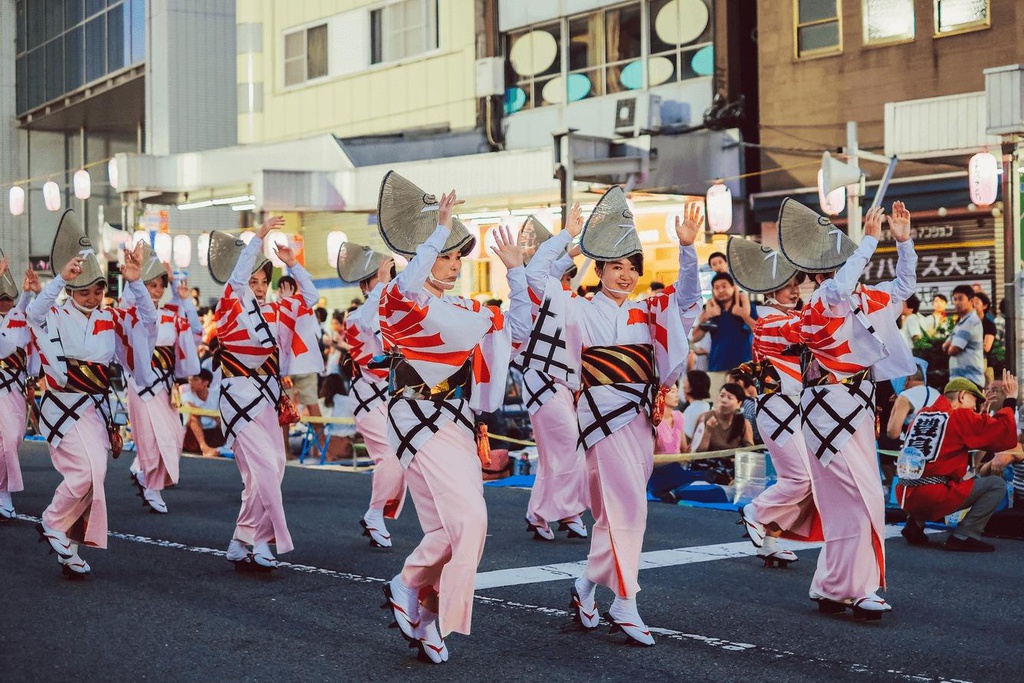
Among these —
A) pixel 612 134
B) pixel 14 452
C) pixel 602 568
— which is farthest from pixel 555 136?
pixel 602 568

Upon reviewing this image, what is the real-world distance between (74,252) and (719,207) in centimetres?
1099

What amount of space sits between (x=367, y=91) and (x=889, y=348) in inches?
810

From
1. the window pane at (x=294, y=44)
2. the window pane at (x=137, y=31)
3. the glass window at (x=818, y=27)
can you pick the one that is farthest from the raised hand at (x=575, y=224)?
the window pane at (x=137, y=31)

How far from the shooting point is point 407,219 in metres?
6.29

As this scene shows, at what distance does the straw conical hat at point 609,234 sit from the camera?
265 inches

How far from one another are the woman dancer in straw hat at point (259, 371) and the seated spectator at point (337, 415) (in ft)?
20.3

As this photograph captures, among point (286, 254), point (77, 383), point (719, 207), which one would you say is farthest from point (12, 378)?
point (719, 207)

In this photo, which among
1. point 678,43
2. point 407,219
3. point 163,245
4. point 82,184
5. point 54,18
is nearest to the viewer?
point 407,219

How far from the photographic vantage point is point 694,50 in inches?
838

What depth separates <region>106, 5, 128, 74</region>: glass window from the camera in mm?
32438

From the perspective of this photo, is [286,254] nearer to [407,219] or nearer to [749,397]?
[407,219]

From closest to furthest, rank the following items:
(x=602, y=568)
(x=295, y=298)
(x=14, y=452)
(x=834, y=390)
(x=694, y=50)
Result: 1. (x=602, y=568)
2. (x=834, y=390)
3. (x=295, y=298)
4. (x=14, y=452)
5. (x=694, y=50)

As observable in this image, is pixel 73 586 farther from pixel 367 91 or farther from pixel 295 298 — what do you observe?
pixel 367 91

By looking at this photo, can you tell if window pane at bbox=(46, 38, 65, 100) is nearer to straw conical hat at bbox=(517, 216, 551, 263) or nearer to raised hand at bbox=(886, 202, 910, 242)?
straw conical hat at bbox=(517, 216, 551, 263)
